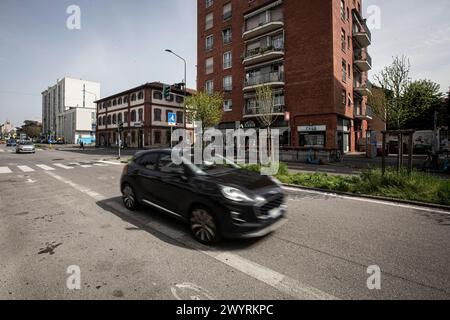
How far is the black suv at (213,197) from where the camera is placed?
350 cm

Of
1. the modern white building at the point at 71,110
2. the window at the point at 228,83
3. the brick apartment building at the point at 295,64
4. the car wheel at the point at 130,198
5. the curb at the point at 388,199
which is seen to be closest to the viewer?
the car wheel at the point at 130,198

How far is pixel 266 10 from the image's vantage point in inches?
951

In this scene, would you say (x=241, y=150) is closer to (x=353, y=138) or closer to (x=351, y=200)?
(x=353, y=138)

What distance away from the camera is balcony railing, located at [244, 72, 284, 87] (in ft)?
76.1

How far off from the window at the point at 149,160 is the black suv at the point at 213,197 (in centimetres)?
3

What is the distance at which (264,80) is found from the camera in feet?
Answer: 78.4

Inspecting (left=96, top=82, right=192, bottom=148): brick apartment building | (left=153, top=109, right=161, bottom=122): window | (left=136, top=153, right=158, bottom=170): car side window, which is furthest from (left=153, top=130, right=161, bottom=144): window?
(left=136, top=153, right=158, bottom=170): car side window

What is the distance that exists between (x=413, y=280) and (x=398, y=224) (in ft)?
7.27

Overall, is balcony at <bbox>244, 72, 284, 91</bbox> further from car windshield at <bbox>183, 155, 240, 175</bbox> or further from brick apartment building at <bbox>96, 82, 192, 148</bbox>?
car windshield at <bbox>183, 155, 240, 175</bbox>

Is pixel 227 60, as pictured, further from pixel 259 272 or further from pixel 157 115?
pixel 259 272

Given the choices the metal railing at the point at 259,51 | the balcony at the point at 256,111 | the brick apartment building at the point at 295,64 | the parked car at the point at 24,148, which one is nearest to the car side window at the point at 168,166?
the balcony at the point at 256,111

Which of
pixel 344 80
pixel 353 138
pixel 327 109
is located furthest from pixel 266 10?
pixel 353 138

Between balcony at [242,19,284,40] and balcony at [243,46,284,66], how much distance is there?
1.67 meters

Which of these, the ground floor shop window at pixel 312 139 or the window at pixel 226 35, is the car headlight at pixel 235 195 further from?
the window at pixel 226 35
